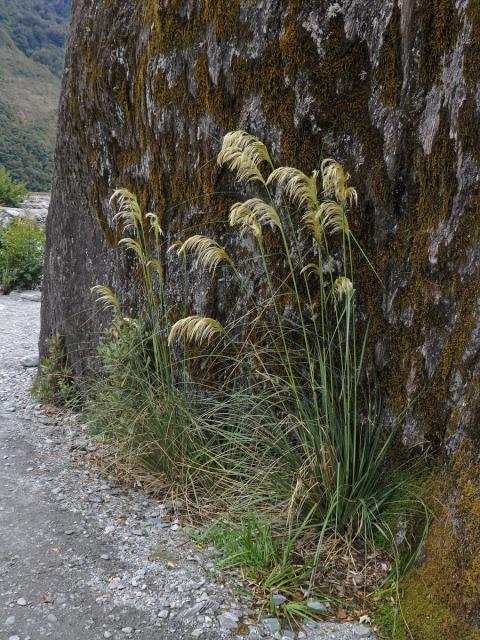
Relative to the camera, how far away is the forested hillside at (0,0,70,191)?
36344mm

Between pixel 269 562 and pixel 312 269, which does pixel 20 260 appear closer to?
pixel 312 269

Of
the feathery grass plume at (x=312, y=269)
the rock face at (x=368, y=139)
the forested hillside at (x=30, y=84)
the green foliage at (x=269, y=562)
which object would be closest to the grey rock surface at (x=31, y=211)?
the rock face at (x=368, y=139)

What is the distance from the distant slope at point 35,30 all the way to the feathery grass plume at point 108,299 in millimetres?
58313

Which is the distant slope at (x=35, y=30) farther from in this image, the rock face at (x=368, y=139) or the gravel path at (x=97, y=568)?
the gravel path at (x=97, y=568)

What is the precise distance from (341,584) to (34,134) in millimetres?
40908

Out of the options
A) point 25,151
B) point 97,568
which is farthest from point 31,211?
point 25,151

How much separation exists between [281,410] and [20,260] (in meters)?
9.24

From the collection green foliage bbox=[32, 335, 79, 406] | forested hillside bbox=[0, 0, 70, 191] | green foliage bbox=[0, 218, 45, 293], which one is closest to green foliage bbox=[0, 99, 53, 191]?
forested hillside bbox=[0, 0, 70, 191]

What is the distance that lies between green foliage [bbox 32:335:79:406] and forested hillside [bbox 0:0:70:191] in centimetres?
2895

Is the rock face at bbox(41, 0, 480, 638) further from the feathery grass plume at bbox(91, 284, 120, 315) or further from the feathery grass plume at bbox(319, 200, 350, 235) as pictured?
the feathery grass plume at bbox(319, 200, 350, 235)

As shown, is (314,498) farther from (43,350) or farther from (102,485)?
(43,350)

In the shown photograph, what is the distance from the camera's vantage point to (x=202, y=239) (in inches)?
136

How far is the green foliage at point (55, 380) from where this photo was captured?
5.74 meters

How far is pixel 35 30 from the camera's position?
211 ft
